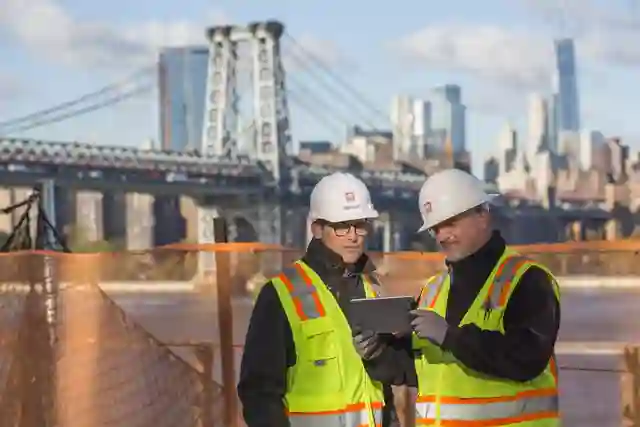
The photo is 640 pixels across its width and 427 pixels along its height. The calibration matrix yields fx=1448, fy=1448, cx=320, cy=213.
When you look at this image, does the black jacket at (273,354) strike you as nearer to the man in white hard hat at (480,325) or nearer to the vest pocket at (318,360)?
the vest pocket at (318,360)

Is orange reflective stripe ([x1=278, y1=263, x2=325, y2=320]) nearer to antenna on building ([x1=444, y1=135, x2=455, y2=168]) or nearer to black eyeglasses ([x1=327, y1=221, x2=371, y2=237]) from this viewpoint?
black eyeglasses ([x1=327, y1=221, x2=371, y2=237])

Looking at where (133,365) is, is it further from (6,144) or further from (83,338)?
(6,144)

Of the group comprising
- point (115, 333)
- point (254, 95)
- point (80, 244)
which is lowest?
point (80, 244)

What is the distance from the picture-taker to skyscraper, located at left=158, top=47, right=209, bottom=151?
7494cm

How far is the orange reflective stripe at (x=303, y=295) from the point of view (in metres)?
4.11

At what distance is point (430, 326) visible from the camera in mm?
3805

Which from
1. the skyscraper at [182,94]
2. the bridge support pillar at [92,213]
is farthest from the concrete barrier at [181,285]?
the bridge support pillar at [92,213]

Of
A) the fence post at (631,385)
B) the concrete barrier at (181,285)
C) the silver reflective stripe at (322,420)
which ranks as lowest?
the fence post at (631,385)

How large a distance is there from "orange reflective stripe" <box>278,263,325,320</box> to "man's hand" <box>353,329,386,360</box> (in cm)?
14

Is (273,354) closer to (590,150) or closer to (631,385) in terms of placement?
(631,385)

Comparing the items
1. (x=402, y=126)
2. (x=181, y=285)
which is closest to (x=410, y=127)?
(x=402, y=126)

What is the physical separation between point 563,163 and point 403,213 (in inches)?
2012

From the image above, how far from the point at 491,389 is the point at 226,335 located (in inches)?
118

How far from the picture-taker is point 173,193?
51219mm
